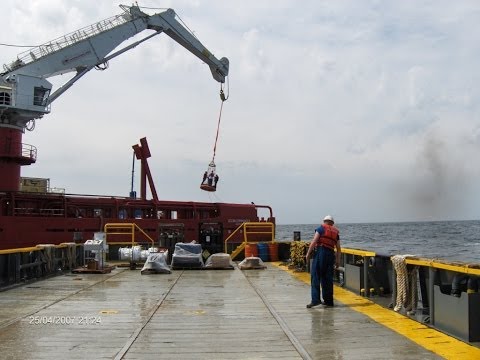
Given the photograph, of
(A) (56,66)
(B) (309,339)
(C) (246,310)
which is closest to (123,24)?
(A) (56,66)

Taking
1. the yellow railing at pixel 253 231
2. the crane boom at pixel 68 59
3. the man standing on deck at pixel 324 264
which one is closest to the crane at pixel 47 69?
the crane boom at pixel 68 59

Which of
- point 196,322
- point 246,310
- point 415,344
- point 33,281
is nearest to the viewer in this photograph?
point 415,344

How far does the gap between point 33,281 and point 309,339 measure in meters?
9.27

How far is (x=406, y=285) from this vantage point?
324 inches

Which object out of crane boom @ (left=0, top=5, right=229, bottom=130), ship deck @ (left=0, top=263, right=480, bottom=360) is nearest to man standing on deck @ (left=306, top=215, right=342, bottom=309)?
ship deck @ (left=0, top=263, right=480, bottom=360)

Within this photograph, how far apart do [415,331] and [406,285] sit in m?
1.31

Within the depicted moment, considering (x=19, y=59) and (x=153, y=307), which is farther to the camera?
(x=19, y=59)

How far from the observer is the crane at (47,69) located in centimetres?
2609

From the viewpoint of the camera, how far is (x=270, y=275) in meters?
15.3

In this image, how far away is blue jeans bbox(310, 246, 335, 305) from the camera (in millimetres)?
→ 9016

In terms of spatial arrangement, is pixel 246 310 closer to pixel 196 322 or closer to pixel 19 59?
pixel 196 322

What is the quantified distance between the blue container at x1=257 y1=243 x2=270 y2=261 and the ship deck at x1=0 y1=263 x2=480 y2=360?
869cm

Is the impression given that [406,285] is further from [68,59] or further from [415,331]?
[68,59]

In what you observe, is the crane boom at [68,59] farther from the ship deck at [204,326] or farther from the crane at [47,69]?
the ship deck at [204,326]
